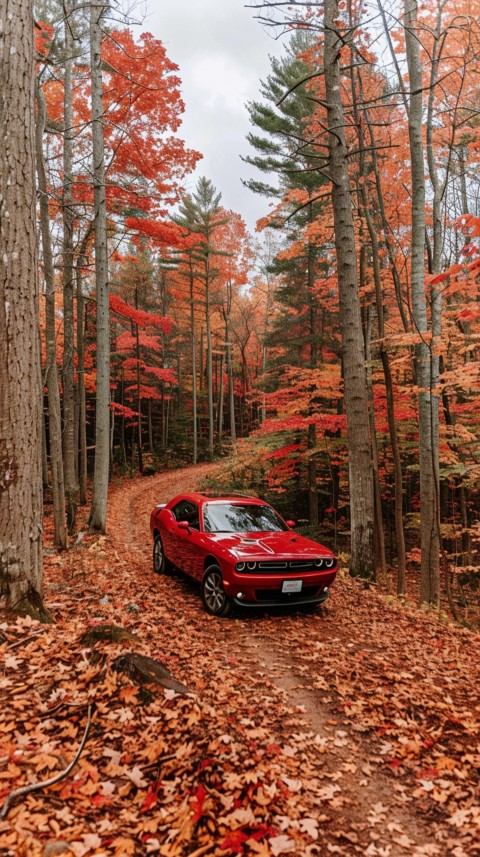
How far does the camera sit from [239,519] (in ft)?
23.7

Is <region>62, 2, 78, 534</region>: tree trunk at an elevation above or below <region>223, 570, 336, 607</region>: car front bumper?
above

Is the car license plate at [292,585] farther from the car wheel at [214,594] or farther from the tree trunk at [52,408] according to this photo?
the tree trunk at [52,408]

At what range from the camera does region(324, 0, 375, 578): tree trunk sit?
809 cm

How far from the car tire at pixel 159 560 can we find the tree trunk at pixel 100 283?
3.26m

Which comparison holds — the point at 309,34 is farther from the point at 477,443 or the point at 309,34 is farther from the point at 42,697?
the point at 42,697

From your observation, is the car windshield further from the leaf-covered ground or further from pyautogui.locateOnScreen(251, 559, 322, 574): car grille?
A: the leaf-covered ground

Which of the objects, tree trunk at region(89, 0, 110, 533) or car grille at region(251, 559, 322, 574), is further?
tree trunk at region(89, 0, 110, 533)

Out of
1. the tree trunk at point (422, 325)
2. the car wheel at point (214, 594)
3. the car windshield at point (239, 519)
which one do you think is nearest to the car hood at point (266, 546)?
the car windshield at point (239, 519)

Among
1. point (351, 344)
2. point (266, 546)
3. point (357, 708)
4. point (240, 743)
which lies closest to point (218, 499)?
point (266, 546)

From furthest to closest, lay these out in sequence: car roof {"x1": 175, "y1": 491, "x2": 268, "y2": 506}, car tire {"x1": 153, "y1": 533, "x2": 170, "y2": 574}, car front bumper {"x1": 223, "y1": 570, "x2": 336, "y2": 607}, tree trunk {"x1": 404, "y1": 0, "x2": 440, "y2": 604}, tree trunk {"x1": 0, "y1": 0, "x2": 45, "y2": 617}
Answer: tree trunk {"x1": 404, "y1": 0, "x2": 440, "y2": 604}
car tire {"x1": 153, "y1": 533, "x2": 170, "y2": 574}
car roof {"x1": 175, "y1": 491, "x2": 268, "y2": 506}
car front bumper {"x1": 223, "y1": 570, "x2": 336, "y2": 607}
tree trunk {"x1": 0, "y1": 0, "x2": 45, "y2": 617}

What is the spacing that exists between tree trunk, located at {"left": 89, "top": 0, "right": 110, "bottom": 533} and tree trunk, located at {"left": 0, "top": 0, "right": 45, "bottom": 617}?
633cm

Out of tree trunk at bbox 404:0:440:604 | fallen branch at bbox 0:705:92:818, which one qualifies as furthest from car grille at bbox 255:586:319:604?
tree trunk at bbox 404:0:440:604

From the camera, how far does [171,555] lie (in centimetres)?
795

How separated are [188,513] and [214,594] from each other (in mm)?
1772
